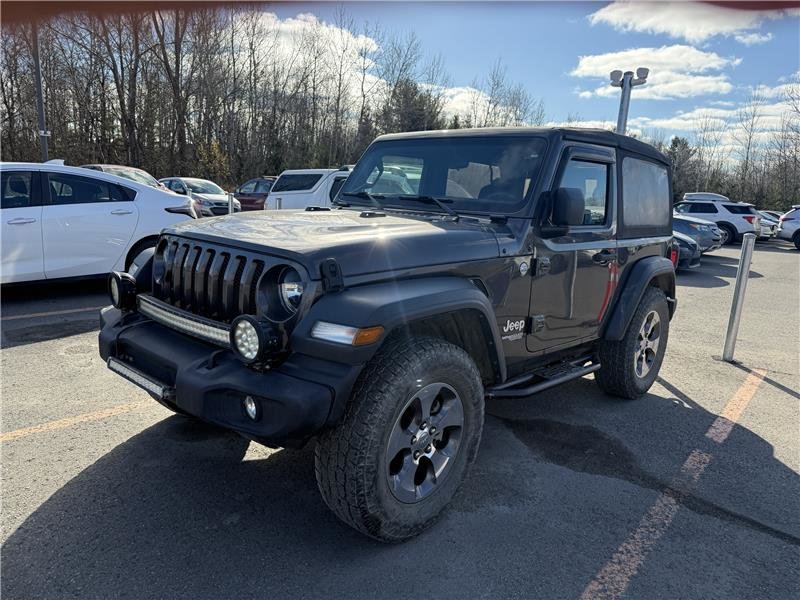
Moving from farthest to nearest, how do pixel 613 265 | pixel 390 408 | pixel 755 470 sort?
pixel 613 265 < pixel 755 470 < pixel 390 408

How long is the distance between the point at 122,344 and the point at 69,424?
1.14m

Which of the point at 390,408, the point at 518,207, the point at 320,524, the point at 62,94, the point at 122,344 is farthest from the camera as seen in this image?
the point at 62,94

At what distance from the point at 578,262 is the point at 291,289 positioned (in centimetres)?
206

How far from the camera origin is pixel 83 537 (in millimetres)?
2609

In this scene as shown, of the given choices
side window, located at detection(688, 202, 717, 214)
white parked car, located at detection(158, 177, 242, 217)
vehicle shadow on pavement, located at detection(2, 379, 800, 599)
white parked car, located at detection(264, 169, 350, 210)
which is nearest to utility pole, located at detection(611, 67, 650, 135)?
white parked car, located at detection(264, 169, 350, 210)

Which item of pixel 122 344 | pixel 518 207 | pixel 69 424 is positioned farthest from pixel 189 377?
pixel 518 207

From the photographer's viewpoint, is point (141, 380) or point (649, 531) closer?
point (141, 380)

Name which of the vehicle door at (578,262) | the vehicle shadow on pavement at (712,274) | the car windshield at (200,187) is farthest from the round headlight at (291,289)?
the car windshield at (200,187)

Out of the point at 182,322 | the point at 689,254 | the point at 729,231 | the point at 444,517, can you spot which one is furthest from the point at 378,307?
the point at 729,231

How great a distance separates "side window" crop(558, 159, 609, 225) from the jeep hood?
803mm

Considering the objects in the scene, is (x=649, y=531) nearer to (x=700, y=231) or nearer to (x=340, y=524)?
(x=340, y=524)

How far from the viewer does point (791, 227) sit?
21875mm

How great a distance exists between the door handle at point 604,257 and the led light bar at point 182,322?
8.27ft

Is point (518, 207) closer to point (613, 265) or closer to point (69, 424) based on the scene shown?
point (613, 265)
